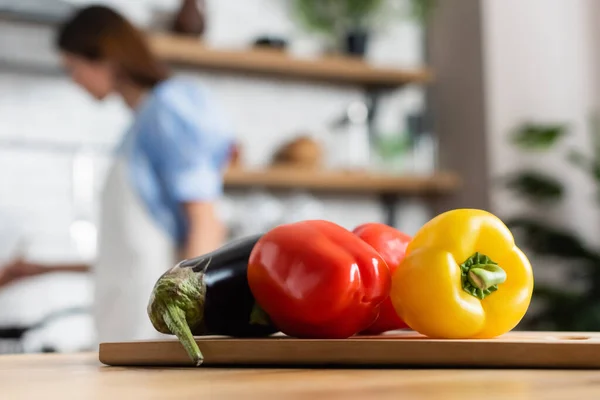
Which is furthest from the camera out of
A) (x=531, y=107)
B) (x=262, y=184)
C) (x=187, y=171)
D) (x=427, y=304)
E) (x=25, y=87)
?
(x=531, y=107)

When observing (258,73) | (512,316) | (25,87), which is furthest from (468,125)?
(512,316)

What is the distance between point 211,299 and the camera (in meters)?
0.75

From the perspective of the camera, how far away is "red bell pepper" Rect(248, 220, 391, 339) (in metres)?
0.73

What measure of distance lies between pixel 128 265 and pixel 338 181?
135cm

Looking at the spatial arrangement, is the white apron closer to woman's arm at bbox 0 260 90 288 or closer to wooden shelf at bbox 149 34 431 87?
woman's arm at bbox 0 260 90 288

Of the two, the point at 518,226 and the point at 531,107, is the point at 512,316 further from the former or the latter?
the point at 531,107

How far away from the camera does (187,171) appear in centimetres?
191

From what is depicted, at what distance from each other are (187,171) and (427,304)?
4.12ft

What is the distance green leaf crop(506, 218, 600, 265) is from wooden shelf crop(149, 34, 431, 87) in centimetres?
68

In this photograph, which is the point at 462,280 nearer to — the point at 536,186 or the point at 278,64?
the point at 278,64

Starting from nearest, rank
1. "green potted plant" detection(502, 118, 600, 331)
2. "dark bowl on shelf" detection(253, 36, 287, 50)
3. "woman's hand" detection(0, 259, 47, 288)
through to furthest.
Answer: "woman's hand" detection(0, 259, 47, 288) < "green potted plant" detection(502, 118, 600, 331) < "dark bowl on shelf" detection(253, 36, 287, 50)

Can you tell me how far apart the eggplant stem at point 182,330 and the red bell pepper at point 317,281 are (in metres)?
0.09

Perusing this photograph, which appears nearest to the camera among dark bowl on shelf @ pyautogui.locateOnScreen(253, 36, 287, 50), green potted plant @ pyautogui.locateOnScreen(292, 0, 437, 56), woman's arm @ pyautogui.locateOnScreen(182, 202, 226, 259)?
woman's arm @ pyautogui.locateOnScreen(182, 202, 226, 259)

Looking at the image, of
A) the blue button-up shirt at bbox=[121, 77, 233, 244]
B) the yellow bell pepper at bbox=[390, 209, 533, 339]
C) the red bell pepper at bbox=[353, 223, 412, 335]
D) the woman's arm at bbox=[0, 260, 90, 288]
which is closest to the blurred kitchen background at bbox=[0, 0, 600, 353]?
the woman's arm at bbox=[0, 260, 90, 288]
